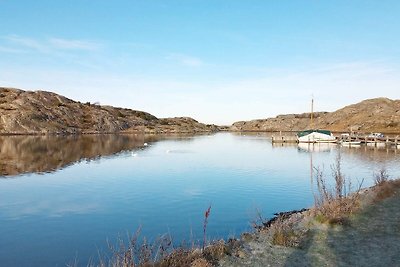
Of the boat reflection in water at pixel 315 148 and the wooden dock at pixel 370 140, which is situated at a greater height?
the wooden dock at pixel 370 140

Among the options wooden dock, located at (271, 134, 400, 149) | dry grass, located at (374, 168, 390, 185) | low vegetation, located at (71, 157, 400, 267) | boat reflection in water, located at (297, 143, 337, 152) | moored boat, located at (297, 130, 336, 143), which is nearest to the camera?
low vegetation, located at (71, 157, 400, 267)

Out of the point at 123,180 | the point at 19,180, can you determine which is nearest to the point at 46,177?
the point at 19,180

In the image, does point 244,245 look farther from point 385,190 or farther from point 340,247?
point 385,190

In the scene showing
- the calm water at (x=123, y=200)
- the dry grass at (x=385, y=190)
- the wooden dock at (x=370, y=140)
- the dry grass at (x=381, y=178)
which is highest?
the dry grass at (x=381, y=178)

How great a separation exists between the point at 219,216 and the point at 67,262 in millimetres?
10948

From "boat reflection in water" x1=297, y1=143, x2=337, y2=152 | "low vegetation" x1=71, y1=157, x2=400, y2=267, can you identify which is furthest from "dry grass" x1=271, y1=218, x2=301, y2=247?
"boat reflection in water" x1=297, y1=143, x2=337, y2=152

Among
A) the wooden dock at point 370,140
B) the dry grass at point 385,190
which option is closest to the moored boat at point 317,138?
the wooden dock at point 370,140

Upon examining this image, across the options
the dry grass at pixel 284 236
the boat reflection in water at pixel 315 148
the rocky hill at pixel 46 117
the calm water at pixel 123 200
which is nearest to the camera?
the dry grass at pixel 284 236

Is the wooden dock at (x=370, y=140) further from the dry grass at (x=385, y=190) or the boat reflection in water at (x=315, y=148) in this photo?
the dry grass at (x=385, y=190)

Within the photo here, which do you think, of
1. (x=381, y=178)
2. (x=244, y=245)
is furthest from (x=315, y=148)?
(x=244, y=245)

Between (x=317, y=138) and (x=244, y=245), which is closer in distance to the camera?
(x=244, y=245)

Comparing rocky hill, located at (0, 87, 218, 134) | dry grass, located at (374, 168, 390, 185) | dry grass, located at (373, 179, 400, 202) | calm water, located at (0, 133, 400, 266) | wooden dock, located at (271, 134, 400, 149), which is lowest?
calm water, located at (0, 133, 400, 266)

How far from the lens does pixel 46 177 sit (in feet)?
139

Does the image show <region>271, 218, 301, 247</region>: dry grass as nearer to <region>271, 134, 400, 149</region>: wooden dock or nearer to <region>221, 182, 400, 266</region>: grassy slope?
<region>221, 182, 400, 266</region>: grassy slope
